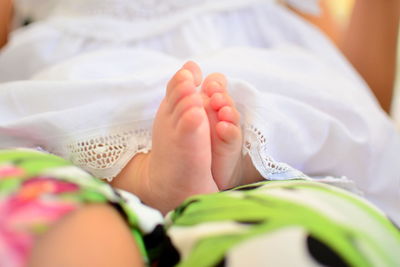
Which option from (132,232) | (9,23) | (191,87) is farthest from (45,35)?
(132,232)

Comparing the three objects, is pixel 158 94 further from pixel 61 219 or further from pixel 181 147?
pixel 61 219

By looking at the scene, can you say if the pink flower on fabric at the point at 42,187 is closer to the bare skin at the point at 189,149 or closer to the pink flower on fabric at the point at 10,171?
the pink flower on fabric at the point at 10,171

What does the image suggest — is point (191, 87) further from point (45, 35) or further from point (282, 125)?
point (45, 35)

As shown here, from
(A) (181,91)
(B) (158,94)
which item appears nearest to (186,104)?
(A) (181,91)

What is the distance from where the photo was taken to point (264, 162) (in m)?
0.52

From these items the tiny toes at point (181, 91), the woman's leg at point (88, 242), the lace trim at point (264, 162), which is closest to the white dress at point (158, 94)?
the lace trim at point (264, 162)

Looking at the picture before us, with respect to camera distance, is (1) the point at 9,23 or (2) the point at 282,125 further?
(1) the point at 9,23

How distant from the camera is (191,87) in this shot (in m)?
0.46

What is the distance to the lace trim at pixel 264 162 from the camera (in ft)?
1.71

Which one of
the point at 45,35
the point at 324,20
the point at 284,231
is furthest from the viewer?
the point at 324,20

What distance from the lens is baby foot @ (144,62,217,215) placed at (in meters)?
0.45

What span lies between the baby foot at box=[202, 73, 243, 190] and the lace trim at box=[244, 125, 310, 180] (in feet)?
0.06

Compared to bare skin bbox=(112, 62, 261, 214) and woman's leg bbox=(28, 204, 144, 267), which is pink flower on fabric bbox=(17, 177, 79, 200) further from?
bare skin bbox=(112, 62, 261, 214)

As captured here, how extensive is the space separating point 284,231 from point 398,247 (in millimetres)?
112
